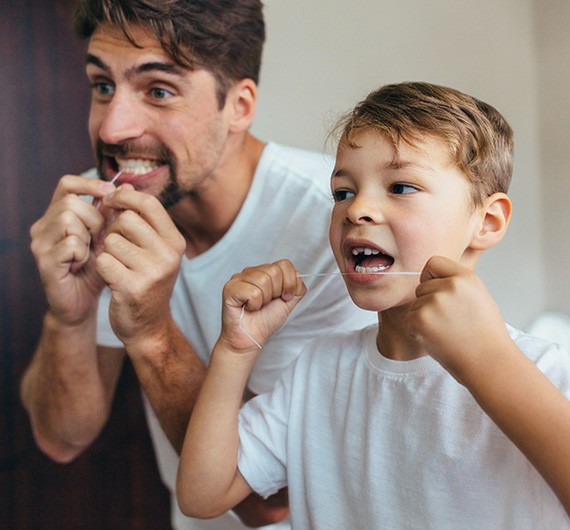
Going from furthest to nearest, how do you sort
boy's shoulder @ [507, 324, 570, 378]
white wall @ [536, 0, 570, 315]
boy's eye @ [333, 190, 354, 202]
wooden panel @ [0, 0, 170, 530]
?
1. wooden panel @ [0, 0, 170, 530]
2. white wall @ [536, 0, 570, 315]
3. boy's eye @ [333, 190, 354, 202]
4. boy's shoulder @ [507, 324, 570, 378]

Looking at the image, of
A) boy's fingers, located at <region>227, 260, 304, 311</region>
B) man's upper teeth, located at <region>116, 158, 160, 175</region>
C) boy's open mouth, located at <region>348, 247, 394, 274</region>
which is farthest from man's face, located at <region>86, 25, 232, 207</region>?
boy's open mouth, located at <region>348, 247, 394, 274</region>

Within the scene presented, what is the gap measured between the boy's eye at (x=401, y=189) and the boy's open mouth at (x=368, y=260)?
0.07 meters

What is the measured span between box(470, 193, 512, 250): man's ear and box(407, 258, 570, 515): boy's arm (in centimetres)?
15

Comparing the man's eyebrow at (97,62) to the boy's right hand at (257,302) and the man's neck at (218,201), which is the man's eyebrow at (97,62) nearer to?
the man's neck at (218,201)

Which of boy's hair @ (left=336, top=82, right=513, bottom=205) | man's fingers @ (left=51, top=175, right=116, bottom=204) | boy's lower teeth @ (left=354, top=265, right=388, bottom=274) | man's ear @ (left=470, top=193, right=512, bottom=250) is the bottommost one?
man's fingers @ (left=51, top=175, right=116, bottom=204)

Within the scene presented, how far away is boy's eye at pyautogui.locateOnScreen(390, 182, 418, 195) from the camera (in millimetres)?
719

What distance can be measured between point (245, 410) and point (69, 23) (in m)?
1.22

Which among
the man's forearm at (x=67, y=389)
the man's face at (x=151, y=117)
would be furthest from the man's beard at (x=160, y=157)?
the man's forearm at (x=67, y=389)

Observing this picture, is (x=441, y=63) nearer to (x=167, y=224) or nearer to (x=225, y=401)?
(x=167, y=224)

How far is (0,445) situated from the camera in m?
1.64

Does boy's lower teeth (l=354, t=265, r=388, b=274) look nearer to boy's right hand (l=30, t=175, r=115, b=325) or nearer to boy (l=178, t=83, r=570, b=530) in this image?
boy (l=178, t=83, r=570, b=530)

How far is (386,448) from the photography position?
2.52ft

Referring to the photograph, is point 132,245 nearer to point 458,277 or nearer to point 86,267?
point 86,267

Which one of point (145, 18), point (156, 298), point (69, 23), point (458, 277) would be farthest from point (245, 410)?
point (69, 23)
